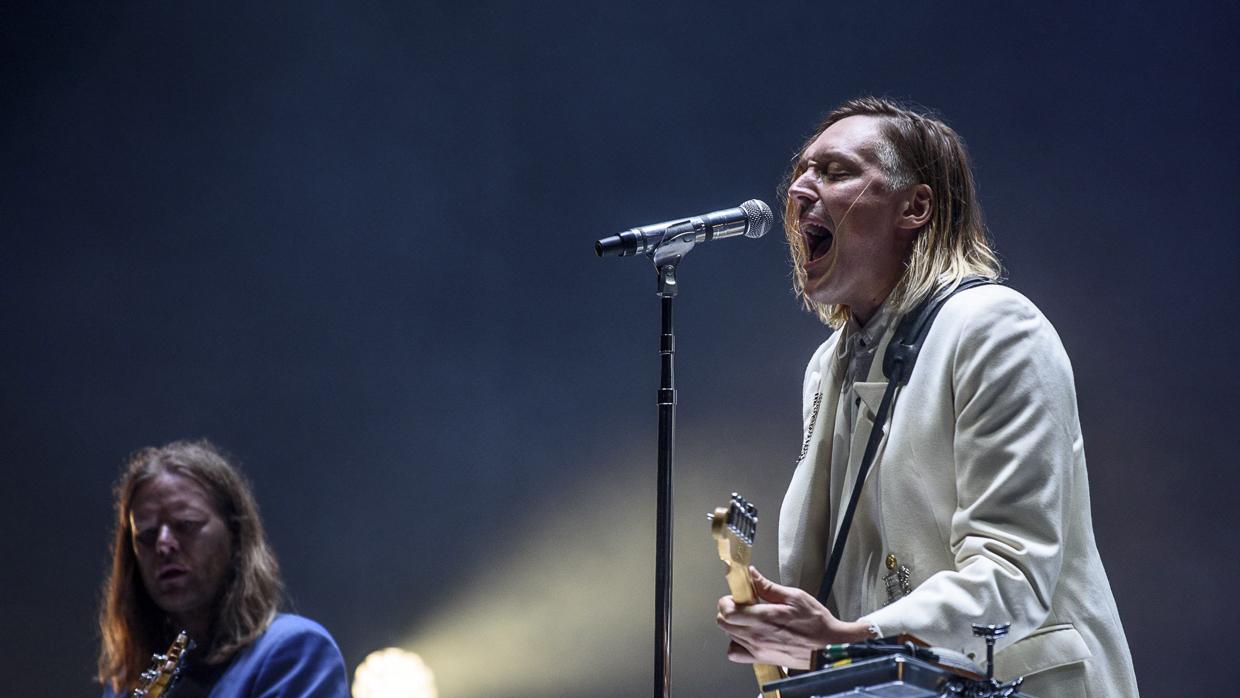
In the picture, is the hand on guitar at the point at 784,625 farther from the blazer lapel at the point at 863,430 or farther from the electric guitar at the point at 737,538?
the blazer lapel at the point at 863,430

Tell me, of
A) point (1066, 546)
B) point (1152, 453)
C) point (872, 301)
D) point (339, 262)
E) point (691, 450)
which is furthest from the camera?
point (339, 262)

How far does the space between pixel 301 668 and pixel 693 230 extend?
66.3 inches

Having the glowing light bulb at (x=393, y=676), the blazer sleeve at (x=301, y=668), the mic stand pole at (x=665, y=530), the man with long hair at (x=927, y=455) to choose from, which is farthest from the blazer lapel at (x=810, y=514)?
the glowing light bulb at (x=393, y=676)

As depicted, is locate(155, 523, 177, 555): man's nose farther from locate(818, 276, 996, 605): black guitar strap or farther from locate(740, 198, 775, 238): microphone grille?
locate(818, 276, 996, 605): black guitar strap

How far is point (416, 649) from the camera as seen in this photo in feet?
14.3

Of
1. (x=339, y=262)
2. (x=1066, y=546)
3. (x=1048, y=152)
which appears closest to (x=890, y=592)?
(x=1066, y=546)

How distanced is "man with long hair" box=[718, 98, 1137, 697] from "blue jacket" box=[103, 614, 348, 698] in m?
1.57

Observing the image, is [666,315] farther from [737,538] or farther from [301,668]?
[301,668]

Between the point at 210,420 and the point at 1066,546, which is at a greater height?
the point at 210,420

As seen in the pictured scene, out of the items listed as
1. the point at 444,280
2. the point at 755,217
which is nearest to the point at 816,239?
the point at 755,217

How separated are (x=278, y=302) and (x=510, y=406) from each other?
91cm

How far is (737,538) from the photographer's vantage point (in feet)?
5.99

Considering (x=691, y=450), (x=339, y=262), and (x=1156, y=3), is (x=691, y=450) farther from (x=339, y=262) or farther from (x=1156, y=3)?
(x=1156, y=3)

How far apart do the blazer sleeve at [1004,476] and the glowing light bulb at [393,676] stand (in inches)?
107
